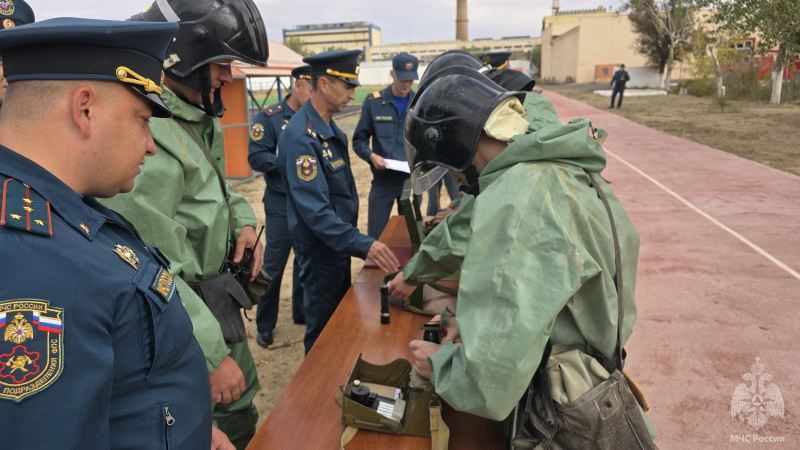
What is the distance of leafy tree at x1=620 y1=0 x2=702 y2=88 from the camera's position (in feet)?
101

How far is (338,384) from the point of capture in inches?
76.2

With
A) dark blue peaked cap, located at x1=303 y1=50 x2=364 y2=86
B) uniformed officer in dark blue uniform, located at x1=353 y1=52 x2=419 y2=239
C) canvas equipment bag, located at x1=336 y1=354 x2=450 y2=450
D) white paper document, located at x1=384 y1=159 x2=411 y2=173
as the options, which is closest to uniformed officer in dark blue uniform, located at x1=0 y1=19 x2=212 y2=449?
canvas equipment bag, located at x1=336 y1=354 x2=450 y2=450

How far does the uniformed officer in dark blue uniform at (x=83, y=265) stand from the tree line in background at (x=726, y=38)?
828 inches

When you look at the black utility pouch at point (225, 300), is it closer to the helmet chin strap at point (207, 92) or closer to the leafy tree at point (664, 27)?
the helmet chin strap at point (207, 92)

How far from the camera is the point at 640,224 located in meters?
6.87

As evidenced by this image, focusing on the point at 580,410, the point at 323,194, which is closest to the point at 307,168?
the point at 323,194

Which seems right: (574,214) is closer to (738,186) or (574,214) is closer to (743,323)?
(743,323)

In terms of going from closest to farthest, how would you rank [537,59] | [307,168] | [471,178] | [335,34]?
[471,178] < [307,168] < [537,59] < [335,34]

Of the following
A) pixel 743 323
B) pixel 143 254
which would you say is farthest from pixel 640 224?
pixel 143 254

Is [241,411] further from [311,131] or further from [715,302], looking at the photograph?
[715,302]

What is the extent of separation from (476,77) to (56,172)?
4.17ft

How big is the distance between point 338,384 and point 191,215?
2.68 feet

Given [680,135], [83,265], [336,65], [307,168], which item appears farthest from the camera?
[680,135]

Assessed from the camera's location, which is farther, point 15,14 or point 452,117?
point 15,14
